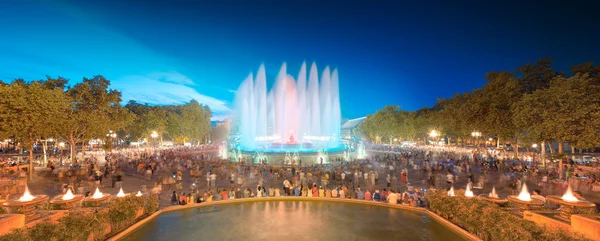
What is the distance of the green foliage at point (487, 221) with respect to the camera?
8305 mm

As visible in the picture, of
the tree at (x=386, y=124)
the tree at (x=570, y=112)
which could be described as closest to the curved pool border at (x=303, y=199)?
the tree at (x=570, y=112)

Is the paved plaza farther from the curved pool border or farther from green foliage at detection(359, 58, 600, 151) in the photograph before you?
green foliage at detection(359, 58, 600, 151)

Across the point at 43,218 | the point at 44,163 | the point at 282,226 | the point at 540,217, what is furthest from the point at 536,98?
the point at 44,163

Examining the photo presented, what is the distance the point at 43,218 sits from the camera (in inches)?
378

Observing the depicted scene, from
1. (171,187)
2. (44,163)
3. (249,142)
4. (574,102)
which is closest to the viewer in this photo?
(171,187)

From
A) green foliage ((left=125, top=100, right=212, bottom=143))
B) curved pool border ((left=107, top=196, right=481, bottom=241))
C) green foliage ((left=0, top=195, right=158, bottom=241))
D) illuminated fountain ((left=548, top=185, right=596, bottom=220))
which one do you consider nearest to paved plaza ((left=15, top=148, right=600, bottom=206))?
curved pool border ((left=107, top=196, right=481, bottom=241))

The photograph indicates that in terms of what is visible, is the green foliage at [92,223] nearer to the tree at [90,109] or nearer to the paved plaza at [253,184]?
the paved plaza at [253,184]

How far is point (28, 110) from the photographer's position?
24516 mm

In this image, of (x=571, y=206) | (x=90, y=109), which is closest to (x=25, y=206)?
(x=571, y=206)

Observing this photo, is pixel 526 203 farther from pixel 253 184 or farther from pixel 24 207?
pixel 24 207

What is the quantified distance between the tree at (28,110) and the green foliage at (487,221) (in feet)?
107

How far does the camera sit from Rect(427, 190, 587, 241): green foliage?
327 inches

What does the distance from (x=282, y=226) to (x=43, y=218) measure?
8.68 m

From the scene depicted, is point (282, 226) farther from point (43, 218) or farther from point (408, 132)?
point (408, 132)
